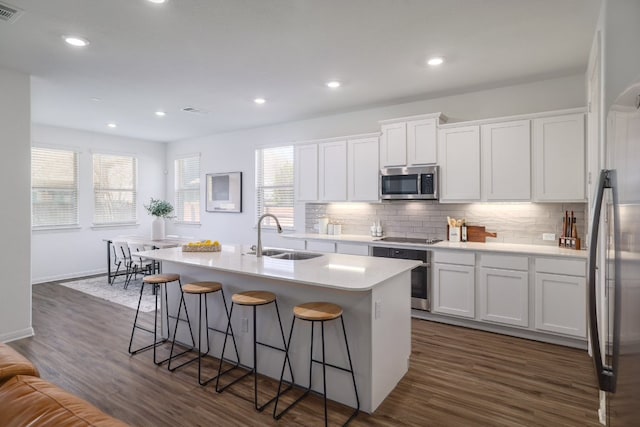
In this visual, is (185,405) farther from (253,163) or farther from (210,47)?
(253,163)

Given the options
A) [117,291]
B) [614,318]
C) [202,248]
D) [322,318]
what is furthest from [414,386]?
[117,291]

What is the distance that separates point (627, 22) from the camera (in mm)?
2160

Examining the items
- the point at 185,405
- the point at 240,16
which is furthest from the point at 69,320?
the point at 240,16

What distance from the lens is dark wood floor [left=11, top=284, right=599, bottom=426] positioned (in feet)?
7.79

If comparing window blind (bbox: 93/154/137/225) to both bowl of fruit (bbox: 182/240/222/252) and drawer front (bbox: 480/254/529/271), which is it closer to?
bowl of fruit (bbox: 182/240/222/252)

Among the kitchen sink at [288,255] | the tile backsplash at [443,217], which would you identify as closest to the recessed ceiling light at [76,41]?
the kitchen sink at [288,255]

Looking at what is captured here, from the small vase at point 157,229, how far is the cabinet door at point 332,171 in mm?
2980

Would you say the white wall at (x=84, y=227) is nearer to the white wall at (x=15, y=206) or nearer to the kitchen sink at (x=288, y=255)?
the white wall at (x=15, y=206)

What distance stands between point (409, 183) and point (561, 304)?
2111 mm

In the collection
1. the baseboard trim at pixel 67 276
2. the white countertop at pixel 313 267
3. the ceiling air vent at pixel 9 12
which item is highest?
the ceiling air vent at pixel 9 12

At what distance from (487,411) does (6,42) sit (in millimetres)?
4911

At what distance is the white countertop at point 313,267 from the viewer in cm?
234

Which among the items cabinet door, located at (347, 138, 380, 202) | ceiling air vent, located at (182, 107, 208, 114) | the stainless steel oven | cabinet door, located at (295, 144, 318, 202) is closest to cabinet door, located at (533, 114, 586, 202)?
the stainless steel oven

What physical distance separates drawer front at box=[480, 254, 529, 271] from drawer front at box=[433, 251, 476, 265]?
0.37 ft
